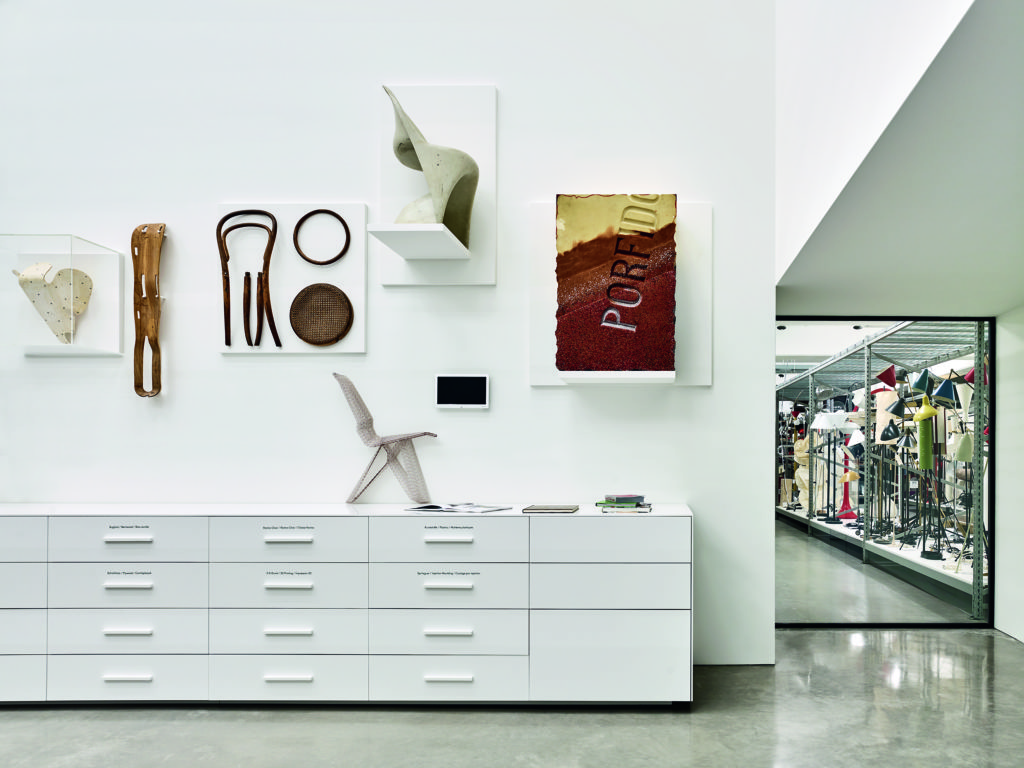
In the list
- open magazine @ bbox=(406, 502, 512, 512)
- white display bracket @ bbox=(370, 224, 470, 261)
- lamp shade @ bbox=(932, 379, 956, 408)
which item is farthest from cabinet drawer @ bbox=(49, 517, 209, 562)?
lamp shade @ bbox=(932, 379, 956, 408)

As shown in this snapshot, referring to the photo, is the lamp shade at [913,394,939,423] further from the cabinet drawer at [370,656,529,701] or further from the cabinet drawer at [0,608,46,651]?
the cabinet drawer at [0,608,46,651]

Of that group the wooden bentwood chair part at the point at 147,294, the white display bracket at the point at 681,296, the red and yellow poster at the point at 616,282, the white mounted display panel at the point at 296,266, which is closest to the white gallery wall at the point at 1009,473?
the white display bracket at the point at 681,296

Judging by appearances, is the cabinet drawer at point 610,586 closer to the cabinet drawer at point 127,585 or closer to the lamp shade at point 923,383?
the cabinet drawer at point 127,585

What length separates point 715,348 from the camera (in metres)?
Answer: 4.29

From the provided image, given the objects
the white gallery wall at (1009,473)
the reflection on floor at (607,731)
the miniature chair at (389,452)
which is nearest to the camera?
the reflection on floor at (607,731)

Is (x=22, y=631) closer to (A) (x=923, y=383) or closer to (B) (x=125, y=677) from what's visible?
(B) (x=125, y=677)

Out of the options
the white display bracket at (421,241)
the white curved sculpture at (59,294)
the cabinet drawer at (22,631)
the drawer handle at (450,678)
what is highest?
the white display bracket at (421,241)

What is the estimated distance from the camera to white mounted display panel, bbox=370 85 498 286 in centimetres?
430

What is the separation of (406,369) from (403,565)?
41.6 inches

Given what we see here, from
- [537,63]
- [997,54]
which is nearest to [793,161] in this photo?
[537,63]

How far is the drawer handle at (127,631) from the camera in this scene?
377cm

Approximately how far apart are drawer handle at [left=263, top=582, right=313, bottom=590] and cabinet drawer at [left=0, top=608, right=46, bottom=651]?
3.37ft

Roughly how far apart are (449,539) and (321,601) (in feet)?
2.12

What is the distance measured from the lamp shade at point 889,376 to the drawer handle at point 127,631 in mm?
4664
